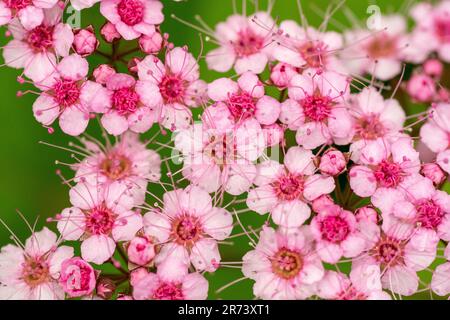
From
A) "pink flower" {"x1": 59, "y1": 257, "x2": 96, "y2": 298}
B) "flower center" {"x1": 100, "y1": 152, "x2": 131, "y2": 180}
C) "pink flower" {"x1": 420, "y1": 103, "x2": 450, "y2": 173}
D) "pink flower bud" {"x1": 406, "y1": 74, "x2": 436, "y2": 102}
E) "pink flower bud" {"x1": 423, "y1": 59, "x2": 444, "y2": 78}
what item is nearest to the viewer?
"pink flower" {"x1": 59, "y1": 257, "x2": 96, "y2": 298}

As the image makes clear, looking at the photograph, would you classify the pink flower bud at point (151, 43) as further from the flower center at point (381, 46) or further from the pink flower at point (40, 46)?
the flower center at point (381, 46)

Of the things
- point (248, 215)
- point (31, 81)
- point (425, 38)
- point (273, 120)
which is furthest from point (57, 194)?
point (425, 38)

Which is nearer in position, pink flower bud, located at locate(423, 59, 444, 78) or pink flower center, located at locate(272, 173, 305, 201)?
pink flower center, located at locate(272, 173, 305, 201)

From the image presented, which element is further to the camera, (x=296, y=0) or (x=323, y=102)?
(x=296, y=0)

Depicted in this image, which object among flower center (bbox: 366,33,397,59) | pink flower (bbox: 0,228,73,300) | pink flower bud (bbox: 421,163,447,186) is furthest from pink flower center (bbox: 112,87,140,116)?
flower center (bbox: 366,33,397,59)

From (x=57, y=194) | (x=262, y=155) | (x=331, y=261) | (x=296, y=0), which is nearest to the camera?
(x=331, y=261)

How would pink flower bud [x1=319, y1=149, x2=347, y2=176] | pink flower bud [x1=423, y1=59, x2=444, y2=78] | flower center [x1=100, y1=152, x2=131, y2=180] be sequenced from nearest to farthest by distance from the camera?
1. pink flower bud [x1=319, y1=149, x2=347, y2=176]
2. flower center [x1=100, y1=152, x2=131, y2=180]
3. pink flower bud [x1=423, y1=59, x2=444, y2=78]

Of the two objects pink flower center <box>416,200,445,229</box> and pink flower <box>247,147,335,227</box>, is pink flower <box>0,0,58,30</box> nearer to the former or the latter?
pink flower <box>247,147,335,227</box>
